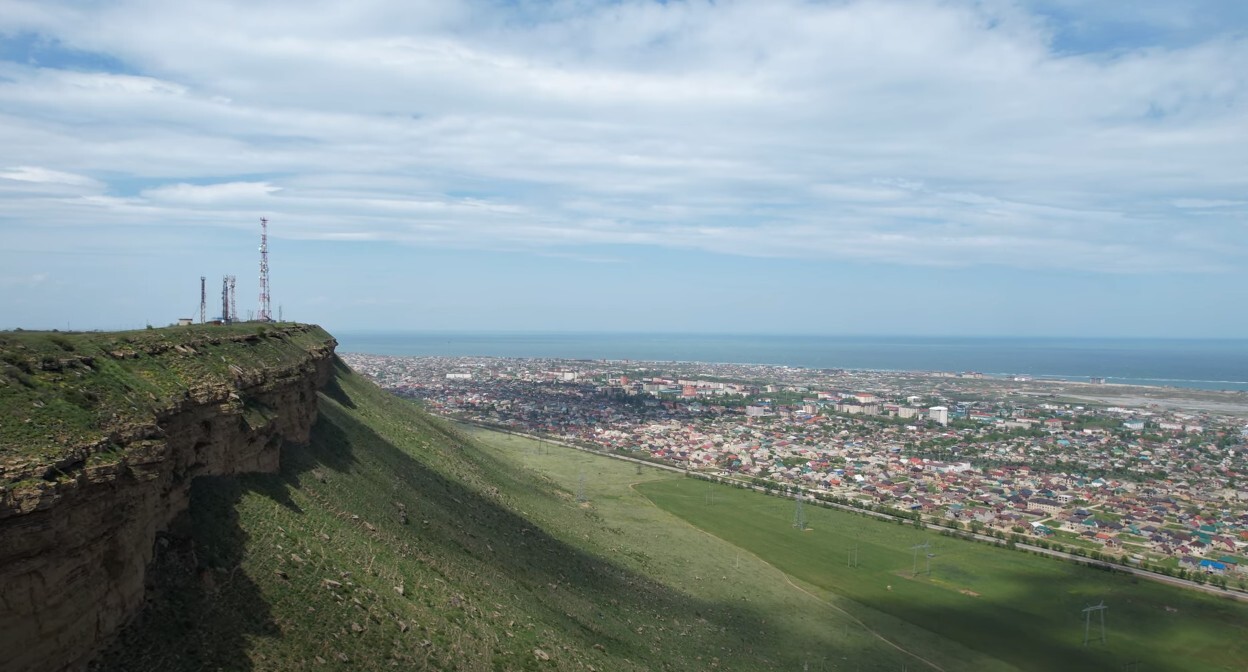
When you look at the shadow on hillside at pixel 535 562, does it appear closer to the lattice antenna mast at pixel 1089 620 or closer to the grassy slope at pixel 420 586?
the grassy slope at pixel 420 586

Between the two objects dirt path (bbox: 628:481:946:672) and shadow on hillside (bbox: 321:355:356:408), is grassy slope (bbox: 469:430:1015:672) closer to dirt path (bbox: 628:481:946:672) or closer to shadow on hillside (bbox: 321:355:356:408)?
dirt path (bbox: 628:481:946:672)

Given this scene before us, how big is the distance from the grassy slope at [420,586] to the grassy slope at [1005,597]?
5542 mm

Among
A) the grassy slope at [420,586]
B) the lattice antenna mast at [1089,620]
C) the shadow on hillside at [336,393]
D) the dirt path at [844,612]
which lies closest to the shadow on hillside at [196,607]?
the grassy slope at [420,586]

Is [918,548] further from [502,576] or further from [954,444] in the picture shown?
[954,444]

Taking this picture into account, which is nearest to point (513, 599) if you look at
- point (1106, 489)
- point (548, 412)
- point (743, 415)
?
point (1106, 489)

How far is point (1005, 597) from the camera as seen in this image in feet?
137

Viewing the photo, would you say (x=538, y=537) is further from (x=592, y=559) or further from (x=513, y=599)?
(x=513, y=599)

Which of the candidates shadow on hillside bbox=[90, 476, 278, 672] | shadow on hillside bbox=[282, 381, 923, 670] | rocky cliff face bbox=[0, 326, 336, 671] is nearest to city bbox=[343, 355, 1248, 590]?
shadow on hillside bbox=[282, 381, 923, 670]

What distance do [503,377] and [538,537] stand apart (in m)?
138

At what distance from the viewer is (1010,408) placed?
137750 mm

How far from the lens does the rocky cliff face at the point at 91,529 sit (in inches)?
407

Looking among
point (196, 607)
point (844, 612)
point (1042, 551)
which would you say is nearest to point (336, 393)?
point (196, 607)

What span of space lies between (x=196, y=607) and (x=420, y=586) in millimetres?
7132

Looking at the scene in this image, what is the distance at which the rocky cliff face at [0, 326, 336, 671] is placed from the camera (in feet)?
33.9
